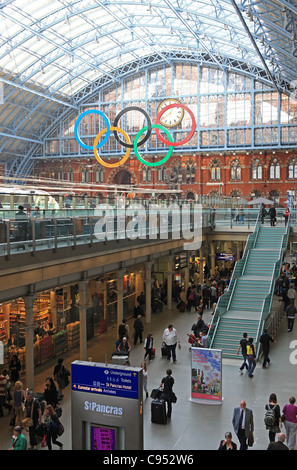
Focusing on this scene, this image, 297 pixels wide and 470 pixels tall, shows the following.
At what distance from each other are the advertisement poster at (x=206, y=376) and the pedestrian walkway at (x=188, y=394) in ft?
0.92

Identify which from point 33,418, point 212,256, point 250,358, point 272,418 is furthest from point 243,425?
point 212,256

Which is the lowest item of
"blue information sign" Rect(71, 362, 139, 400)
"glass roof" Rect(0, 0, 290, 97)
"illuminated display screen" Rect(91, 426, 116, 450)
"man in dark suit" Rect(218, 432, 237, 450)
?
"man in dark suit" Rect(218, 432, 237, 450)

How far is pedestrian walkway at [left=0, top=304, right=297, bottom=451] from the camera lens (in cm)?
1109

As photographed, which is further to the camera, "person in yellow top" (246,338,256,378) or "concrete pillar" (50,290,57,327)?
"concrete pillar" (50,290,57,327)

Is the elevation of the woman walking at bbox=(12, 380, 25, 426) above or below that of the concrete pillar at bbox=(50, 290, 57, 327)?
below

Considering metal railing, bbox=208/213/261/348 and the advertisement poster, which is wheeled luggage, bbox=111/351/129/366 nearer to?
the advertisement poster

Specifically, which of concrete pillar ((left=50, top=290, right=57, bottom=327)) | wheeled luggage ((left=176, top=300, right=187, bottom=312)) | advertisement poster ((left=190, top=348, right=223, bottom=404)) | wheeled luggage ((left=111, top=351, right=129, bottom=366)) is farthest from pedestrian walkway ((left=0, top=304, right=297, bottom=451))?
wheeled luggage ((left=176, top=300, right=187, bottom=312))

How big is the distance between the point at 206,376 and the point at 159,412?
6.48 feet

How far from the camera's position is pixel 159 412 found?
1184 cm

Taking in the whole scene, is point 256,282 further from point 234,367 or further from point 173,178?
point 173,178

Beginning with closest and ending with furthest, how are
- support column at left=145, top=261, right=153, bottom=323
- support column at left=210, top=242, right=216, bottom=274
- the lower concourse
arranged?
1. the lower concourse
2. support column at left=145, top=261, right=153, bottom=323
3. support column at left=210, top=242, right=216, bottom=274

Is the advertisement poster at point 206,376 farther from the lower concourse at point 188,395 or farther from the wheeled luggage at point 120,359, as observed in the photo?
the wheeled luggage at point 120,359

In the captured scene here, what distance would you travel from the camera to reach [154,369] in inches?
639

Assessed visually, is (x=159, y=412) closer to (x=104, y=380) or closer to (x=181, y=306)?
(x=104, y=380)
